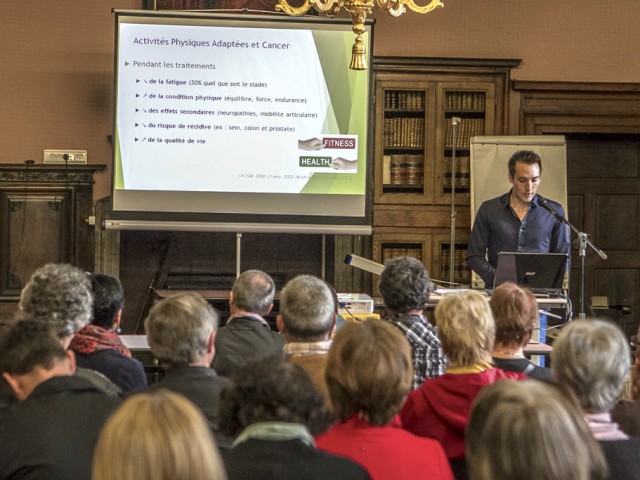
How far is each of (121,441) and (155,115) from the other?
6439mm

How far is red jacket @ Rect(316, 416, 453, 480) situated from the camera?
2.22 metres

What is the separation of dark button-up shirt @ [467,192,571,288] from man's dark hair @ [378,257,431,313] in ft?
6.83

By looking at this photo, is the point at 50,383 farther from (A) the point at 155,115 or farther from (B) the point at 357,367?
(A) the point at 155,115

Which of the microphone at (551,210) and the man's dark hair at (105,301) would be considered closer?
the man's dark hair at (105,301)

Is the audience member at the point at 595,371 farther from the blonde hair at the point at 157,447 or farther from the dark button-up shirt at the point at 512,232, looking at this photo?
the dark button-up shirt at the point at 512,232

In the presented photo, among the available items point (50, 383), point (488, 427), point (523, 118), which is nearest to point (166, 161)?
point (523, 118)

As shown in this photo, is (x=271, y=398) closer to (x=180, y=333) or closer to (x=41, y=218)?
(x=180, y=333)

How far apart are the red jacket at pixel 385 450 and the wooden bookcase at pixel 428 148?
19.4ft

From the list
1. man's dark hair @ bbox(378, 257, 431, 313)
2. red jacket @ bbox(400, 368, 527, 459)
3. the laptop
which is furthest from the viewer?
the laptop

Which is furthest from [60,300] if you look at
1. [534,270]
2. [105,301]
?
[534,270]

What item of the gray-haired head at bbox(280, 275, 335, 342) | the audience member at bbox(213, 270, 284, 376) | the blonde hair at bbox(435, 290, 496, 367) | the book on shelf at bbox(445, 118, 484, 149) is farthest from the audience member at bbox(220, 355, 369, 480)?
the book on shelf at bbox(445, 118, 484, 149)

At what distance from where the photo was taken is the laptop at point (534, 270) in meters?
5.28

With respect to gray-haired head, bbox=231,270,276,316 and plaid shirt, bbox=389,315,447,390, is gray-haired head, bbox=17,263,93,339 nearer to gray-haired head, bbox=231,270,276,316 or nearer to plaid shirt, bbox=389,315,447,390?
gray-haired head, bbox=231,270,276,316

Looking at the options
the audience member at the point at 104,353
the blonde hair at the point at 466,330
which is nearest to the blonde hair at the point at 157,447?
the blonde hair at the point at 466,330
